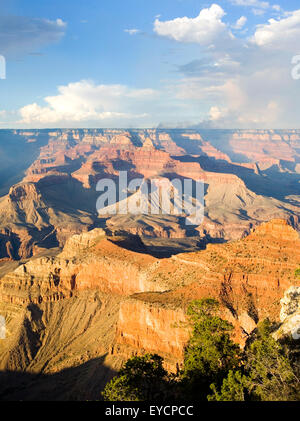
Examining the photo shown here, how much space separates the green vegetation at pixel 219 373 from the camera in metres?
25.2

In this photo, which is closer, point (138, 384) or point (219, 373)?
point (138, 384)

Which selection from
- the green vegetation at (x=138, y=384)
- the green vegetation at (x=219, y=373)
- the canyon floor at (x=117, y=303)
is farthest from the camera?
the canyon floor at (x=117, y=303)

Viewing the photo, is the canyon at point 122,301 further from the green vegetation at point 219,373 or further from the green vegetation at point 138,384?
the green vegetation at point 138,384

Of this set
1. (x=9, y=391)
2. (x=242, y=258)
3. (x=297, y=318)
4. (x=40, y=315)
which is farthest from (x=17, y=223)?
(x=297, y=318)

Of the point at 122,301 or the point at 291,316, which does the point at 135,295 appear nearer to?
the point at 122,301

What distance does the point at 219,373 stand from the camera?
31.2 meters

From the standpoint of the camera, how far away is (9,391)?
52.9m

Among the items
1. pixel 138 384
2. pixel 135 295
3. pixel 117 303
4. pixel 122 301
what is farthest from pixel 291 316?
pixel 117 303

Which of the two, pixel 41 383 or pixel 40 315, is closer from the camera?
pixel 41 383

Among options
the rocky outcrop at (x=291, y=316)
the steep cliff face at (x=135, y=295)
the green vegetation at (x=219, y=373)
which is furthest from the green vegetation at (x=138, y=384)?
the rocky outcrop at (x=291, y=316)

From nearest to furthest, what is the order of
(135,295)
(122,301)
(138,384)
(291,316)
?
(138,384), (291,316), (135,295), (122,301)

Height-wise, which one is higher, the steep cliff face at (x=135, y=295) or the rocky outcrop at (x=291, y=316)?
the rocky outcrop at (x=291, y=316)
